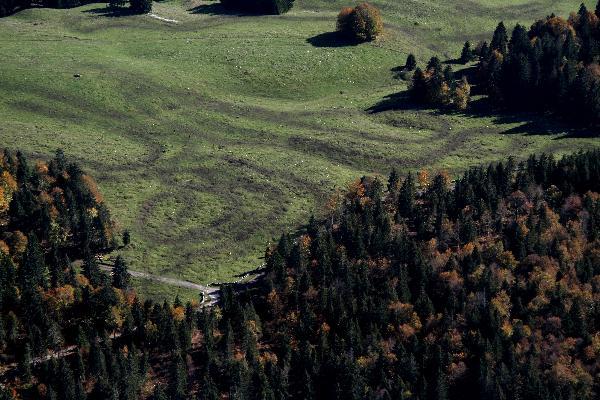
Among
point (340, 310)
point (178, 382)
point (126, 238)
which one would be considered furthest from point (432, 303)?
point (126, 238)

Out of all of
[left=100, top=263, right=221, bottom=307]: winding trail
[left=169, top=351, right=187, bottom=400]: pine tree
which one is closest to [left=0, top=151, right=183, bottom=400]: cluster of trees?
[left=169, top=351, right=187, bottom=400]: pine tree

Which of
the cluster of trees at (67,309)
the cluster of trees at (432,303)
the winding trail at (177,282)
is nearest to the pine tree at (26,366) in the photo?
the cluster of trees at (67,309)

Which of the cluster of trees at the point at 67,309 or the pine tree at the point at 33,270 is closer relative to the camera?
the cluster of trees at the point at 67,309

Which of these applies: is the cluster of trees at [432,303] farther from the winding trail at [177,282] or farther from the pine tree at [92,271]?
the pine tree at [92,271]

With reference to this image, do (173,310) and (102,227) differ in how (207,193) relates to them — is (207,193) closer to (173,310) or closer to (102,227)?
(102,227)

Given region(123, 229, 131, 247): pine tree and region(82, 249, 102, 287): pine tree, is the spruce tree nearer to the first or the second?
region(82, 249, 102, 287): pine tree

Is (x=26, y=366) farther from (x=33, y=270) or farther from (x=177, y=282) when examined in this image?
(x=177, y=282)

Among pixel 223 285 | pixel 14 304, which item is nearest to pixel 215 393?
pixel 223 285

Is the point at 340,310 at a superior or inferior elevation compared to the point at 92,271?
inferior
